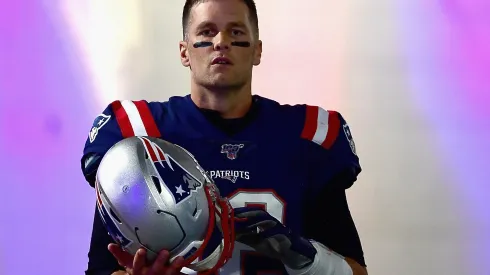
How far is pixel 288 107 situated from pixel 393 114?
0.47 meters

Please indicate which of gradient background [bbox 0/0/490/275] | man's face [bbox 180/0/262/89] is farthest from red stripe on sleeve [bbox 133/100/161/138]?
gradient background [bbox 0/0/490/275]

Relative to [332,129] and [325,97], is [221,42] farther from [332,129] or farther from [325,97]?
[325,97]

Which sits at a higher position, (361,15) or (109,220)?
(361,15)

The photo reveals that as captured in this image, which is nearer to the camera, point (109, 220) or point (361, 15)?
point (109, 220)

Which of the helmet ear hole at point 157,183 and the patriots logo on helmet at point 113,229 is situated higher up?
the helmet ear hole at point 157,183

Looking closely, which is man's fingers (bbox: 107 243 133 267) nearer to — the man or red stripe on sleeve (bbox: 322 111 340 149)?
the man

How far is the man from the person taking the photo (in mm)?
1076

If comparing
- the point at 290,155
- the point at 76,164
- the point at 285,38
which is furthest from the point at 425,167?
the point at 76,164

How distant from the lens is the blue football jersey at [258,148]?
1.07 m

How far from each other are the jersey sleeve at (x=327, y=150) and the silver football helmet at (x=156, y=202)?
29cm

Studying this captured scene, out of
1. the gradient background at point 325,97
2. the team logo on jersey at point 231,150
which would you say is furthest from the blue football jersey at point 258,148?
the gradient background at point 325,97

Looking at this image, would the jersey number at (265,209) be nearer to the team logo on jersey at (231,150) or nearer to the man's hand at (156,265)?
A: the team logo on jersey at (231,150)

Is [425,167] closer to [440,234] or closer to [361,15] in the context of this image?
[440,234]

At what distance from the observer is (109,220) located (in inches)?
33.9
